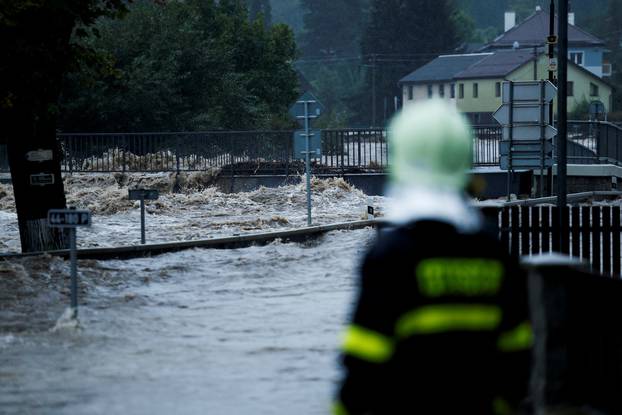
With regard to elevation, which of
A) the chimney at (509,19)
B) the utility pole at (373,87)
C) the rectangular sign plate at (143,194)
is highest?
the chimney at (509,19)

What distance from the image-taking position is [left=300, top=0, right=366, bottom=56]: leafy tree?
15638cm

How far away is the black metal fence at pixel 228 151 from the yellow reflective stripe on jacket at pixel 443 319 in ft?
127

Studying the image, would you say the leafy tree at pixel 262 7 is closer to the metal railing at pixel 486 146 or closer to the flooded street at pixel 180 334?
the metal railing at pixel 486 146

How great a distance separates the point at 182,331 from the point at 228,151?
98.0 feet

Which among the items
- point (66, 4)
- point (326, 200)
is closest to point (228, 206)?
point (326, 200)

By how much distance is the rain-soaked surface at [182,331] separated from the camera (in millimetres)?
10656

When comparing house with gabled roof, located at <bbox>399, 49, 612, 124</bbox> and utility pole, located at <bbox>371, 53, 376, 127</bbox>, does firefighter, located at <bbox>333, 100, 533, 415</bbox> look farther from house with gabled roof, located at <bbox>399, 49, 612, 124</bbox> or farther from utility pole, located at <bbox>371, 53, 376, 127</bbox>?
utility pole, located at <bbox>371, 53, 376, 127</bbox>

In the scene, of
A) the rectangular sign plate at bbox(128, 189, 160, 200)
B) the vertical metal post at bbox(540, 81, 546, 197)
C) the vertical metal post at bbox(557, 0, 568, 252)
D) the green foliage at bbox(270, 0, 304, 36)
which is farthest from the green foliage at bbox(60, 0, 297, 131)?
the green foliage at bbox(270, 0, 304, 36)

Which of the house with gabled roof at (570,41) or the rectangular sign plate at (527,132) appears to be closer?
the rectangular sign plate at (527,132)

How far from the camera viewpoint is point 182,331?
14.9m

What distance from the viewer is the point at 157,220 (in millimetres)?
34656

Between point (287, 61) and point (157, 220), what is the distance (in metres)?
38.4

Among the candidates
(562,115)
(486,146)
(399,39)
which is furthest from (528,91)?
(399,39)

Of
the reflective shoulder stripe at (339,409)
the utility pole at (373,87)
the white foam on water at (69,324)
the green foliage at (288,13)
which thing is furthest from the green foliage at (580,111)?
the reflective shoulder stripe at (339,409)
